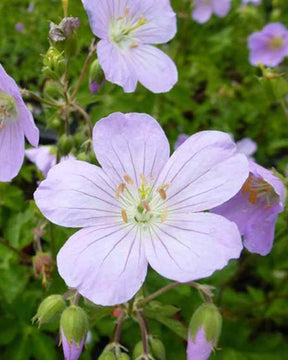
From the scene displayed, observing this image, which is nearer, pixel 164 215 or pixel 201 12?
pixel 164 215

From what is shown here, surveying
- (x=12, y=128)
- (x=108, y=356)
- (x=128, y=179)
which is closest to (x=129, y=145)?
(x=128, y=179)

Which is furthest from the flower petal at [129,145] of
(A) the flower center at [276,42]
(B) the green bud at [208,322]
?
(A) the flower center at [276,42]

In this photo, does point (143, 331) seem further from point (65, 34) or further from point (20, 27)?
point (20, 27)

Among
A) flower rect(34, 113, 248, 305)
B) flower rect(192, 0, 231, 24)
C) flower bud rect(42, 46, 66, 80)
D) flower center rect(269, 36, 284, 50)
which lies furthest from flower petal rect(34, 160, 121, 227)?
flower center rect(269, 36, 284, 50)

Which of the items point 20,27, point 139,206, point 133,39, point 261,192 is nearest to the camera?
point 139,206

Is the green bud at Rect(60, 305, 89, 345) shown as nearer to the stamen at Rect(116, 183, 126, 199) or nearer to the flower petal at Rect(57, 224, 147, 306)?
the flower petal at Rect(57, 224, 147, 306)

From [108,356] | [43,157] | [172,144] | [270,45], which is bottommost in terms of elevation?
[172,144]

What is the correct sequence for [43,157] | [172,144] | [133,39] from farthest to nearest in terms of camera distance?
[172,144] → [43,157] → [133,39]
